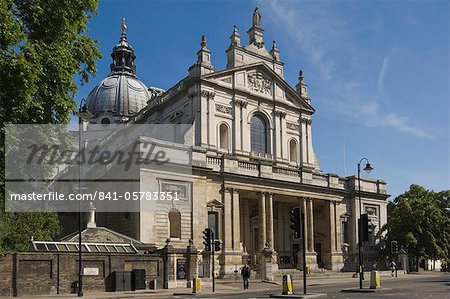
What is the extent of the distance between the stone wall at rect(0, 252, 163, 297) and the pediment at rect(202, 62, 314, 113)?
2275 centimetres

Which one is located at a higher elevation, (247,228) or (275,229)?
(247,228)

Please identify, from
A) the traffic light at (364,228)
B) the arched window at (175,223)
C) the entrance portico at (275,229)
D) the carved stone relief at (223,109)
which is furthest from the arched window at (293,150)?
the traffic light at (364,228)

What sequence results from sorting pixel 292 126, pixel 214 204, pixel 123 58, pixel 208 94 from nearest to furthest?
pixel 214 204 < pixel 208 94 < pixel 292 126 < pixel 123 58

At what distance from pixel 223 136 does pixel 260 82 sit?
7144mm

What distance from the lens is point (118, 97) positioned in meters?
85.3

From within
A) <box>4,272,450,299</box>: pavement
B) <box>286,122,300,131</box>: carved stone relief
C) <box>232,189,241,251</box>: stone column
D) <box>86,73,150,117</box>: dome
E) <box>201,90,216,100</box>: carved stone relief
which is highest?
<box>86,73,150,117</box>: dome

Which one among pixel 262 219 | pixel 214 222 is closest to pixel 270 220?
pixel 262 219

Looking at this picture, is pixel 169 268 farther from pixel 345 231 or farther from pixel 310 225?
pixel 345 231

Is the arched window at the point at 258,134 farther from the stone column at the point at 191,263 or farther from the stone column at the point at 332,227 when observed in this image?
the stone column at the point at 191,263

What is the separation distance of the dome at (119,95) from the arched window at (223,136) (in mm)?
36563

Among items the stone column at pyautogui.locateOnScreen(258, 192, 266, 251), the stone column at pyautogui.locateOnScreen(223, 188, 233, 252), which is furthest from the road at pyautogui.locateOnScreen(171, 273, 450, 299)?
the stone column at pyautogui.locateOnScreen(258, 192, 266, 251)

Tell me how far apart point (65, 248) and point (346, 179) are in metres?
33.0

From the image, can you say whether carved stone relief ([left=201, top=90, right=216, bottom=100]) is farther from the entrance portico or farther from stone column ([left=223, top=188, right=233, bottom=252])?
stone column ([left=223, top=188, right=233, bottom=252])

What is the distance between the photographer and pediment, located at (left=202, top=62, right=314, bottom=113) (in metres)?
49.6
